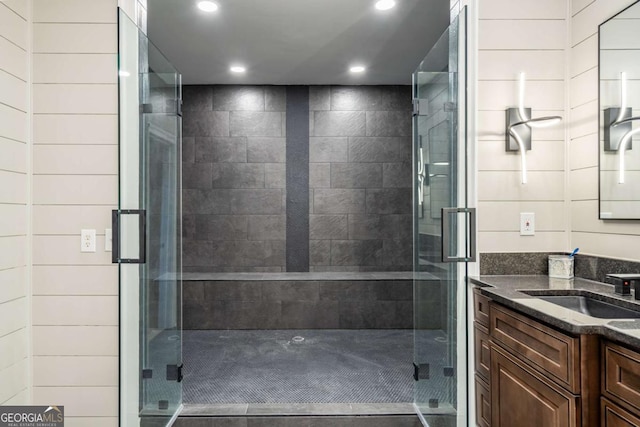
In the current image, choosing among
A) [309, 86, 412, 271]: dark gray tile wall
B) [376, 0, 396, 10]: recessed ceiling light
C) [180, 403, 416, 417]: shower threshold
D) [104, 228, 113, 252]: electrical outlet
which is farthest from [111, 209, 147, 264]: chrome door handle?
[309, 86, 412, 271]: dark gray tile wall

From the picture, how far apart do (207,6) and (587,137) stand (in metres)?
2.63

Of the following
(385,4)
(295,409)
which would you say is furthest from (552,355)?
(385,4)

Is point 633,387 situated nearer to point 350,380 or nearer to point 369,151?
point 350,380

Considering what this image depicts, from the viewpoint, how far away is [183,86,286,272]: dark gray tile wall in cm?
491

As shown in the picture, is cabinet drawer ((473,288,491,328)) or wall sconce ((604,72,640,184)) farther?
cabinet drawer ((473,288,491,328))

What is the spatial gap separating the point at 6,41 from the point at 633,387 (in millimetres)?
2853

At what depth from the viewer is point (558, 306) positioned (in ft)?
4.97

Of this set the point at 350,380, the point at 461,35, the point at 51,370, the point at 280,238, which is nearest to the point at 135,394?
the point at 51,370

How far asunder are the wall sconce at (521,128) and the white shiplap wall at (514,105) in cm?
4

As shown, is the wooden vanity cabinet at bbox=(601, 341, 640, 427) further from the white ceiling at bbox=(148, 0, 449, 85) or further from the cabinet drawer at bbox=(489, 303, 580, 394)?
the white ceiling at bbox=(148, 0, 449, 85)

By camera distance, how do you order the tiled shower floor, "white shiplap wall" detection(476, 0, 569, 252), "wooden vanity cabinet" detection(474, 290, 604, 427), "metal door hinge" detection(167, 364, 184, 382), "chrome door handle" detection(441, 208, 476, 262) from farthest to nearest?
the tiled shower floor
"metal door hinge" detection(167, 364, 184, 382)
"white shiplap wall" detection(476, 0, 569, 252)
"chrome door handle" detection(441, 208, 476, 262)
"wooden vanity cabinet" detection(474, 290, 604, 427)

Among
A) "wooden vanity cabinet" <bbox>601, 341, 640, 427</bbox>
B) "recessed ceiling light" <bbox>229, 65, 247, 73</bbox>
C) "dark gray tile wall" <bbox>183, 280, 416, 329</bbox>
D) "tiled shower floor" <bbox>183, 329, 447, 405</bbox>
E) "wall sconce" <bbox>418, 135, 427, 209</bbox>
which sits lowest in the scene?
"tiled shower floor" <bbox>183, 329, 447, 405</bbox>

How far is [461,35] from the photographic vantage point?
2002 millimetres

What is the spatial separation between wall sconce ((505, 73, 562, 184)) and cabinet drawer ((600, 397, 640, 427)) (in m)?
1.16
